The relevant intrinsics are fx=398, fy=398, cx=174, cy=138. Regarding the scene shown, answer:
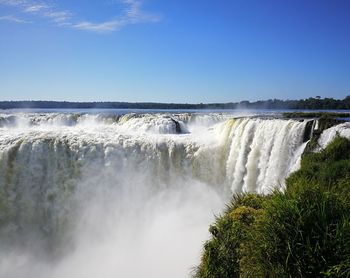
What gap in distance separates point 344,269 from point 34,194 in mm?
17642

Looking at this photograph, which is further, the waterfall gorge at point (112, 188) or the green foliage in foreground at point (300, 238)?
the waterfall gorge at point (112, 188)

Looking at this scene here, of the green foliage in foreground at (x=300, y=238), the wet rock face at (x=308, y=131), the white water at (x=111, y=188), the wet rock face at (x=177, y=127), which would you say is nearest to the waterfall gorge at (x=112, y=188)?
the white water at (x=111, y=188)

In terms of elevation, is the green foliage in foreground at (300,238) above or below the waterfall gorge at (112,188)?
above

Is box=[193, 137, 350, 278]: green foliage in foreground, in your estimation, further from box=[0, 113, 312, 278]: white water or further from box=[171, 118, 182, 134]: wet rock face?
box=[171, 118, 182, 134]: wet rock face

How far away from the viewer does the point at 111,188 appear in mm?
20438

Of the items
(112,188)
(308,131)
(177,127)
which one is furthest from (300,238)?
(177,127)

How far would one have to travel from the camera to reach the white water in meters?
17.2

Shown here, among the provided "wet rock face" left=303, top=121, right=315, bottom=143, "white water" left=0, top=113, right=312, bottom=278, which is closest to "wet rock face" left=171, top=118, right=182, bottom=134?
"white water" left=0, top=113, right=312, bottom=278

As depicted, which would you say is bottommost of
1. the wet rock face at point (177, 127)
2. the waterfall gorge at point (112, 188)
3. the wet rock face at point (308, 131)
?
the waterfall gorge at point (112, 188)

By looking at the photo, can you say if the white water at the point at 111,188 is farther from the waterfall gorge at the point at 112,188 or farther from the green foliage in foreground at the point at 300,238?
the green foliage in foreground at the point at 300,238

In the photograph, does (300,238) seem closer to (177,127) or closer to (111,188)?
(111,188)

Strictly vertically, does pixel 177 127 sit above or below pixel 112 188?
above

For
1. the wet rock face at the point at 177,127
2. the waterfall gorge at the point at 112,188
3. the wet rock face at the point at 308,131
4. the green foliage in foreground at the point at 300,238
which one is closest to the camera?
the green foliage in foreground at the point at 300,238

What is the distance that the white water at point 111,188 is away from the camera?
56.6ft
